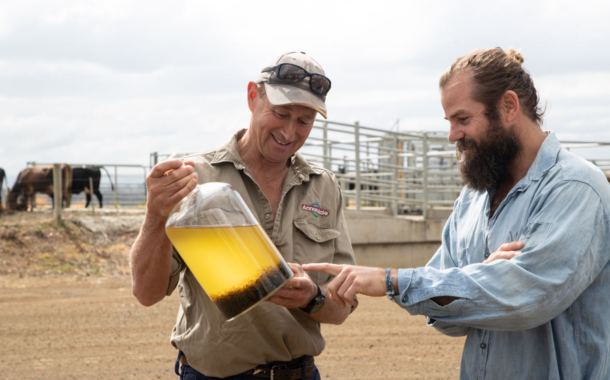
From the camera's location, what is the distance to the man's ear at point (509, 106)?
7.90ft

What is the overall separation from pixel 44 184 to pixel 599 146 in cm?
1292

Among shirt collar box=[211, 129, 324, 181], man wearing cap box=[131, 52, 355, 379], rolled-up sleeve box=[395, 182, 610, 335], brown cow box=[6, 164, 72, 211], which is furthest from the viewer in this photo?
brown cow box=[6, 164, 72, 211]

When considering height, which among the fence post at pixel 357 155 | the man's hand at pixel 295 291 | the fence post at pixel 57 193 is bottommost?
the fence post at pixel 57 193

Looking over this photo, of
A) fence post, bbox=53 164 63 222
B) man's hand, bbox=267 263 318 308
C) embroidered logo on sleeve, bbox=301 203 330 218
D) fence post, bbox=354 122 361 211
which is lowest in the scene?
fence post, bbox=53 164 63 222

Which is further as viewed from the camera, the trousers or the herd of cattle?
the herd of cattle

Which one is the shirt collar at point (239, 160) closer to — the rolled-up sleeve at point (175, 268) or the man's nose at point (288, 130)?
the man's nose at point (288, 130)

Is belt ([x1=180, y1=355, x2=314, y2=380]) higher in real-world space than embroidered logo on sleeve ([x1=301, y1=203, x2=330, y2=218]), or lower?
lower

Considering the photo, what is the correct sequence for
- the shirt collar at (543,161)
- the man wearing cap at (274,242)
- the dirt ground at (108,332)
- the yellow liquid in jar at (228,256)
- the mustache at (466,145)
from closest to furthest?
1. the yellow liquid in jar at (228,256)
2. the shirt collar at (543,161)
3. the mustache at (466,145)
4. the man wearing cap at (274,242)
5. the dirt ground at (108,332)

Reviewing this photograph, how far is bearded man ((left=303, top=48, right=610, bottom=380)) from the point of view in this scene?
2109mm

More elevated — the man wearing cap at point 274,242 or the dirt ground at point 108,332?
the man wearing cap at point 274,242

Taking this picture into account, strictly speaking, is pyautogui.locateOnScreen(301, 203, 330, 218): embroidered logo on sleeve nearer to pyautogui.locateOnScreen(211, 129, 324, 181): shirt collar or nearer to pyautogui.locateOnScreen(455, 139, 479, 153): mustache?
pyautogui.locateOnScreen(211, 129, 324, 181): shirt collar

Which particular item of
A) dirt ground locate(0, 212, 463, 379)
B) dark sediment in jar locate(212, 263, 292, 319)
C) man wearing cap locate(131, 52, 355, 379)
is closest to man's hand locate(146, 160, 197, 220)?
man wearing cap locate(131, 52, 355, 379)

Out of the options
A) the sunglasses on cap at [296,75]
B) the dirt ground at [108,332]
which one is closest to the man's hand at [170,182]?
the sunglasses on cap at [296,75]

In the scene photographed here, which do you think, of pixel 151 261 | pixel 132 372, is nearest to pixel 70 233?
pixel 132 372
